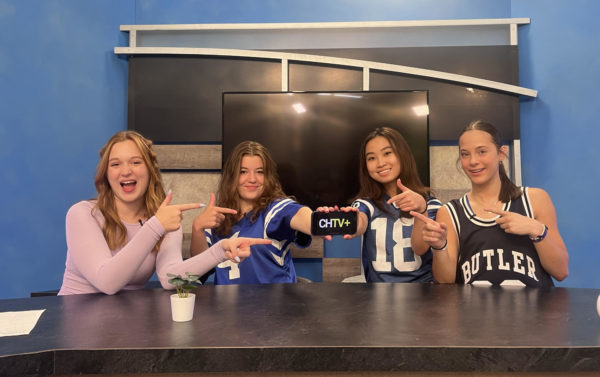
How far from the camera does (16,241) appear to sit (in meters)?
2.43

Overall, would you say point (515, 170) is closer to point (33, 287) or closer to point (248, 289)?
point (248, 289)

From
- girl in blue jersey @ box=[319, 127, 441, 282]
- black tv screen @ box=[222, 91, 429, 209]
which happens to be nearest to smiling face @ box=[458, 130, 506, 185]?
girl in blue jersey @ box=[319, 127, 441, 282]

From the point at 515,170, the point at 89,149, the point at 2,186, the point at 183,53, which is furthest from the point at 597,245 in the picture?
the point at 2,186

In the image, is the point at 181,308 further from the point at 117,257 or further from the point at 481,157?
the point at 481,157

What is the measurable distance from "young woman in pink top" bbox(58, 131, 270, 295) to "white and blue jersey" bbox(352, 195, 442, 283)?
27.9 inches

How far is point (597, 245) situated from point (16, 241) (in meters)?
3.48

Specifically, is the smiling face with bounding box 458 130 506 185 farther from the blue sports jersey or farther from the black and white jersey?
the blue sports jersey

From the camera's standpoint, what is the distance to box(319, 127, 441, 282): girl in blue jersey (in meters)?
1.84

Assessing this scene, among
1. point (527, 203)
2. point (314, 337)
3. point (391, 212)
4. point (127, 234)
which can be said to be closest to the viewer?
point (314, 337)

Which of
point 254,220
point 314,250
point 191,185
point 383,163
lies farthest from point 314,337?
point 191,185

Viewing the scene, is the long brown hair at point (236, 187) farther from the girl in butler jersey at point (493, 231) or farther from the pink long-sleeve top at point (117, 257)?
the girl in butler jersey at point (493, 231)

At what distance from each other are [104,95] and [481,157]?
242 cm

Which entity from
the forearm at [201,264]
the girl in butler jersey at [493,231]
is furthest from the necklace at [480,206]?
the forearm at [201,264]

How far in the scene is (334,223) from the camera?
149 centimetres
